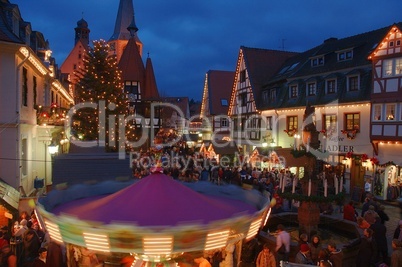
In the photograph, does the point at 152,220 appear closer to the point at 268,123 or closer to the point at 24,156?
the point at 24,156

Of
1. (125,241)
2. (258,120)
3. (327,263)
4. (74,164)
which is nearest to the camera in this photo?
(125,241)

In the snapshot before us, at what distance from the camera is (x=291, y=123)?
2834cm

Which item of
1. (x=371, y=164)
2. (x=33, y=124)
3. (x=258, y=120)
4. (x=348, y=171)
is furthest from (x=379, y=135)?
(x=33, y=124)

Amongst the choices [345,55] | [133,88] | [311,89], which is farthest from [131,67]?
[345,55]

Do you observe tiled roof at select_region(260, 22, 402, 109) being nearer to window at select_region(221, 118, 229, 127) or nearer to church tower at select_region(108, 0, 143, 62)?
window at select_region(221, 118, 229, 127)

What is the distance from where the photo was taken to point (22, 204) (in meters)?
12.6

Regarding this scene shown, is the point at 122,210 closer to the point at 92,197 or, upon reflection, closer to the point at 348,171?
the point at 92,197

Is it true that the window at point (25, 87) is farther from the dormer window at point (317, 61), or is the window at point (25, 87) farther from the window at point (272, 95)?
the dormer window at point (317, 61)

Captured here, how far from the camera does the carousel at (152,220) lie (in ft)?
12.4

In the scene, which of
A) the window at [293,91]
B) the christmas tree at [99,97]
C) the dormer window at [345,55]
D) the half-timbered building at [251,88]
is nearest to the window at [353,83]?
the dormer window at [345,55]

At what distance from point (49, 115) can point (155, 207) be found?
14.8 meters

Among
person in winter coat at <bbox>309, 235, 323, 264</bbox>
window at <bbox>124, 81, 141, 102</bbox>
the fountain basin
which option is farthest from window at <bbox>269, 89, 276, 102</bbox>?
person in winter coat at <bbox>309, 235, 323, 264</bbox>

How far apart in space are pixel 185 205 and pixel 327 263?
4281 millimetres

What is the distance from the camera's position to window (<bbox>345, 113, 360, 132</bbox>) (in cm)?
2271
